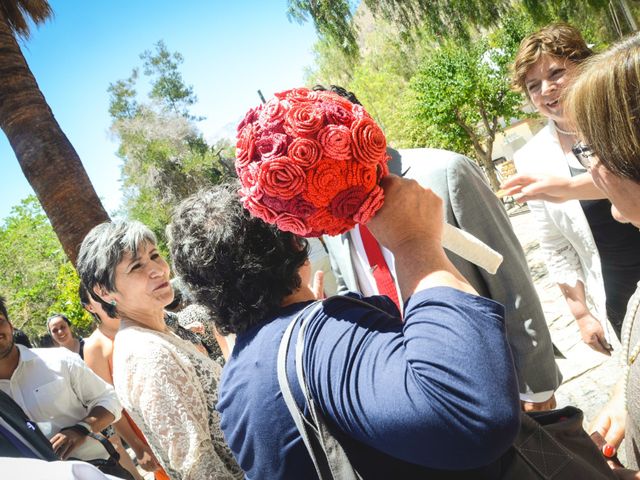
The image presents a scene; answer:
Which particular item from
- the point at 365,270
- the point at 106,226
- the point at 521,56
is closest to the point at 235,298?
the point at 365,270

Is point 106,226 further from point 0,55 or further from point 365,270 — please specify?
point 0,55

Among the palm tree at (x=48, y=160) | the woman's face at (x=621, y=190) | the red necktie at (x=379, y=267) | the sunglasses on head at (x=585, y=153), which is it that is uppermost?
the palm tree at (x=48, y=160)

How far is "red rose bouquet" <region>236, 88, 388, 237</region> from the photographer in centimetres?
111

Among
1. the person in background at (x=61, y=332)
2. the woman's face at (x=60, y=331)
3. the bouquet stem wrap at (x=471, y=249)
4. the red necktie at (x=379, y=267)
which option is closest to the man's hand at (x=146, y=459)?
the red necktie at (x=379, y=267)

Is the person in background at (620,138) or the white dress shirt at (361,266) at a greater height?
the person in background at (620,138)

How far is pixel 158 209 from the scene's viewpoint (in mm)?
35031

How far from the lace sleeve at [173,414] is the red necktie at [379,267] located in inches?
A: 37.0

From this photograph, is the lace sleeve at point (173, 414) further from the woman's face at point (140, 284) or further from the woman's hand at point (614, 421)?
the woman's hand at point (614, 421)

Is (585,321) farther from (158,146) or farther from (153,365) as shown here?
(158,146)

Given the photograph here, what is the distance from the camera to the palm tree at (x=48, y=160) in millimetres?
3955

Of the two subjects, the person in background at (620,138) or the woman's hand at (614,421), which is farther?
the woman's hand at (614,421)

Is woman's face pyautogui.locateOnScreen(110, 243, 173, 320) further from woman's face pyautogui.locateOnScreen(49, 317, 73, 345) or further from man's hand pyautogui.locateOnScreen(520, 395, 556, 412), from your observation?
woman's face pyautogui.locateOnScreen(49, 317, 73, 345)

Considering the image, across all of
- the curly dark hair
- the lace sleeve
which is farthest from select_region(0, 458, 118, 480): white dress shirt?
the lace sleeve

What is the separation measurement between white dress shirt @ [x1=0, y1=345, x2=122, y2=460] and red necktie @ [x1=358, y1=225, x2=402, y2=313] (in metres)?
2.30
